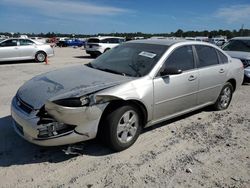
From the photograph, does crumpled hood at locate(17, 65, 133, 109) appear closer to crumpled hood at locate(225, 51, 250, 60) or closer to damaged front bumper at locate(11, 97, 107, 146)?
damaged front bumper at locate(11, 97, 107, 146)

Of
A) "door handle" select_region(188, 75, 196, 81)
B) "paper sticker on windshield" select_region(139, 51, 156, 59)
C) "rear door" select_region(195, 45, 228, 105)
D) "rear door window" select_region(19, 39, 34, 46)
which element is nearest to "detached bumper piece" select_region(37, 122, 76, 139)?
"paper sticker on windshield" select_region(139, 51, 156, 59)

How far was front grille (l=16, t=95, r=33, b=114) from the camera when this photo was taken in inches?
139

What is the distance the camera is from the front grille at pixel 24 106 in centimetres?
353

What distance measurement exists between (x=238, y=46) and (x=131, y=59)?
6805mm

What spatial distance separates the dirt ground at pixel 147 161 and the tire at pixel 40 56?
10.6 m

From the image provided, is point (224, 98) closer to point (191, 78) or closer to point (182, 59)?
point (191, 78)

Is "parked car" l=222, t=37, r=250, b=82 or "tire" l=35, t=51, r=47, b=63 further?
"tire" l=35, t=51, r=47, b=63

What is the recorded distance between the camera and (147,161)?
3.71 meters

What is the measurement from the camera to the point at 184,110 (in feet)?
16.2

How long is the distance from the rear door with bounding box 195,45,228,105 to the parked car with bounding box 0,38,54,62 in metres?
11.6

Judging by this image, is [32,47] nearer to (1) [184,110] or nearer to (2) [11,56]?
(2) [11,56]

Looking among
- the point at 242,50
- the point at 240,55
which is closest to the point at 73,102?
the point at 240,55

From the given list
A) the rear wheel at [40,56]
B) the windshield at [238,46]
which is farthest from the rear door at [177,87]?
the rear wheel at [40,56]

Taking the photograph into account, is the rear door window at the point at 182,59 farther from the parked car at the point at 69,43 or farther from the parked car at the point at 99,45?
the parked car at the point at 69,43
